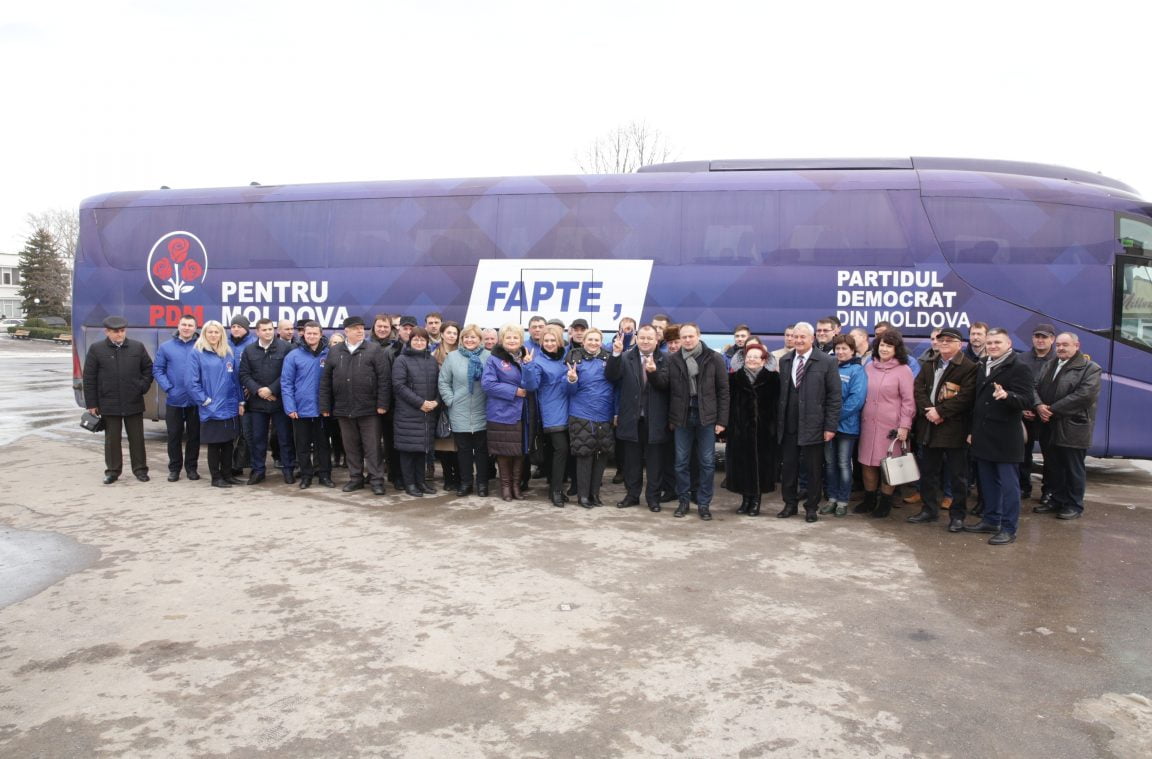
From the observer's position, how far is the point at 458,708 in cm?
344

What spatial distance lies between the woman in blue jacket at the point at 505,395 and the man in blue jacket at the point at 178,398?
10.8 ft

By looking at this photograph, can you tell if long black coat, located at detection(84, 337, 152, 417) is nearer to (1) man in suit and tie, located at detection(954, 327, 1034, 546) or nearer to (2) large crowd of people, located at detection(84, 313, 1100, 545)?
(2) large crowd of people, located at detection(84, 313, 1100, 545)

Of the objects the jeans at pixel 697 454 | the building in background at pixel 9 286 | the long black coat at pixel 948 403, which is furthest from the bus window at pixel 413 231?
the building in background at pixel 9 286

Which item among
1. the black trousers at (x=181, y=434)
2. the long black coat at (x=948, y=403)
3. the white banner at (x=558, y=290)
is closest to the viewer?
the long black coat at (x=948, y=403)

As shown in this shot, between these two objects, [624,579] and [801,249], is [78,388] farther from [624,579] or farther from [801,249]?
[801,249]

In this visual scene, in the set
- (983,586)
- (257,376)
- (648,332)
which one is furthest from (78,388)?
(983,586)

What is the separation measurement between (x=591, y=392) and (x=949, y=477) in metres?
3.36

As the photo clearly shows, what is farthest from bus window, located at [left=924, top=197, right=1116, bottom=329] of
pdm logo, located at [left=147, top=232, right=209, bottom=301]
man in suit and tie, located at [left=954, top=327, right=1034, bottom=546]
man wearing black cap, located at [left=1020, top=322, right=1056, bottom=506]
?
pdm logo, located at [left=147, top=232, right=209, bottom=301]

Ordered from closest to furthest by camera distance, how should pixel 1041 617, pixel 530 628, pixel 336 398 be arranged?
pixel 530 628
pixel 1041 617
pixel 336 398

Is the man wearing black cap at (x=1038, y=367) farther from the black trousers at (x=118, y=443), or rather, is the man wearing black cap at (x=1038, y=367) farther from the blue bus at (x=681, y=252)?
the black trousers at (x=118, y=443)

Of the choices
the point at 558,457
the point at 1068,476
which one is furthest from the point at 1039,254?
the point at 558,457

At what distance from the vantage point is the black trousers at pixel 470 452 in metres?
7.78

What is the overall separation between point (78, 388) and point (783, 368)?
32.1ft

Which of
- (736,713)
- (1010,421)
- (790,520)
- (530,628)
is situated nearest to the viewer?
(736,713)
